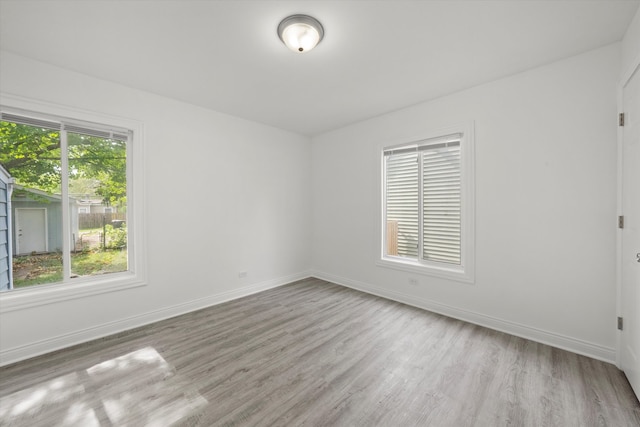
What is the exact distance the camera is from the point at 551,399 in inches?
68.0

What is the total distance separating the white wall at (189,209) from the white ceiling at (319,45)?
0.81 ft

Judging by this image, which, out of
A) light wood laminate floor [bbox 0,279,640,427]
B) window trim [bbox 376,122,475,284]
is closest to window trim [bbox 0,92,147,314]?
light wood laminate floor [bbox 0,279,640,427]

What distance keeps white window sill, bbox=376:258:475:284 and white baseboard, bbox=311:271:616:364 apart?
1.13 ft

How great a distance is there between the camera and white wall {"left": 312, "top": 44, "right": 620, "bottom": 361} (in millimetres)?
2145

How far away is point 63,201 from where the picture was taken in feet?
8.30

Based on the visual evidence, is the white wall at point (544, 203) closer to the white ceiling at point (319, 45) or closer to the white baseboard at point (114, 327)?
the white ceiling at point (319, 45)

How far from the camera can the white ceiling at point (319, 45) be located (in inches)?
68.2

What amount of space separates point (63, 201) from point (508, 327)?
468cm

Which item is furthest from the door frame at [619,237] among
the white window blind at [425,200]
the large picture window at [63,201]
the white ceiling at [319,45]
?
the large picture window at [63,201]

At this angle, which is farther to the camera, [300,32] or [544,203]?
[544,203]

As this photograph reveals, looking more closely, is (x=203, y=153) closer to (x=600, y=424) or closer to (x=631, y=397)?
(x=600, y=424)

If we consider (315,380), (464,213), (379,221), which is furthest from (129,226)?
(464,213)

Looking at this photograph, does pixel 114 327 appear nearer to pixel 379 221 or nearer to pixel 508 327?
pixel 379 221

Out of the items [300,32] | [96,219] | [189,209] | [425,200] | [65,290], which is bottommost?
[65,290]
